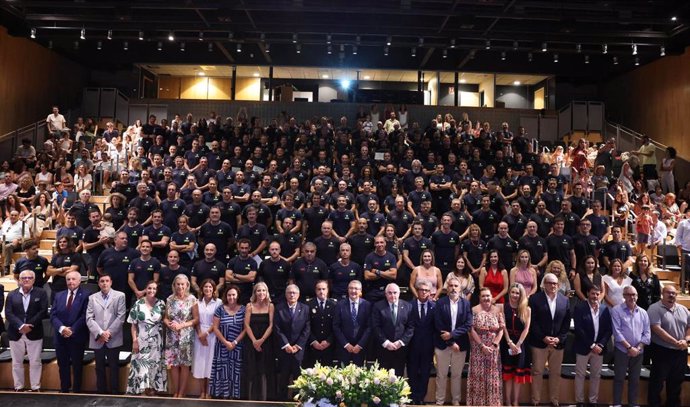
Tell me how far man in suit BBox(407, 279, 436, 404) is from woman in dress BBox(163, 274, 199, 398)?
2.49 meters

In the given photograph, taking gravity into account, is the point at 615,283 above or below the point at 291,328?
above

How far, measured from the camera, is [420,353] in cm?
654

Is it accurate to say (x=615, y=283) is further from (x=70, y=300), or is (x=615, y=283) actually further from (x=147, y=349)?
(x=70, y=300)

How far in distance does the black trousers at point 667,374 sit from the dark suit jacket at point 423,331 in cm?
258

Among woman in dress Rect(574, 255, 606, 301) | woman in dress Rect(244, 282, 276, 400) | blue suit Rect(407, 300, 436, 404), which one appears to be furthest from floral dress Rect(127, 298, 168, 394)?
woman in dress Rect(574, 255, 606, 301)

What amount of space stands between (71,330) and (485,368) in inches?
185

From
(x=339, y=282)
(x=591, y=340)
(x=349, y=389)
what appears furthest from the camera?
(x=339, y=282)

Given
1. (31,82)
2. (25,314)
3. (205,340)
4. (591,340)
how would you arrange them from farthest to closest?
(31,82) < (25,314) < (591,340) < (205,340)

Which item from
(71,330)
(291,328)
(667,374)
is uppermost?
(291,328)

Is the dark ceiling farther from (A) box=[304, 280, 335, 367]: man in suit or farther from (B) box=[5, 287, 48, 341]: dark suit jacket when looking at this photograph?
(A) box=[304, 280, 335, 367]: man in suit

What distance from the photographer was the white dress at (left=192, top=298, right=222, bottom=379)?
6453mm

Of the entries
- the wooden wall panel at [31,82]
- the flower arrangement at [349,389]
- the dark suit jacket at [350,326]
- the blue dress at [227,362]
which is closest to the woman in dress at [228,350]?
the blue dress at [227,362]

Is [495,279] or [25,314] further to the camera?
[495,279]

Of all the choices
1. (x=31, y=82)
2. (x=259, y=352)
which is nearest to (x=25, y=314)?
(x=259, y=352)
